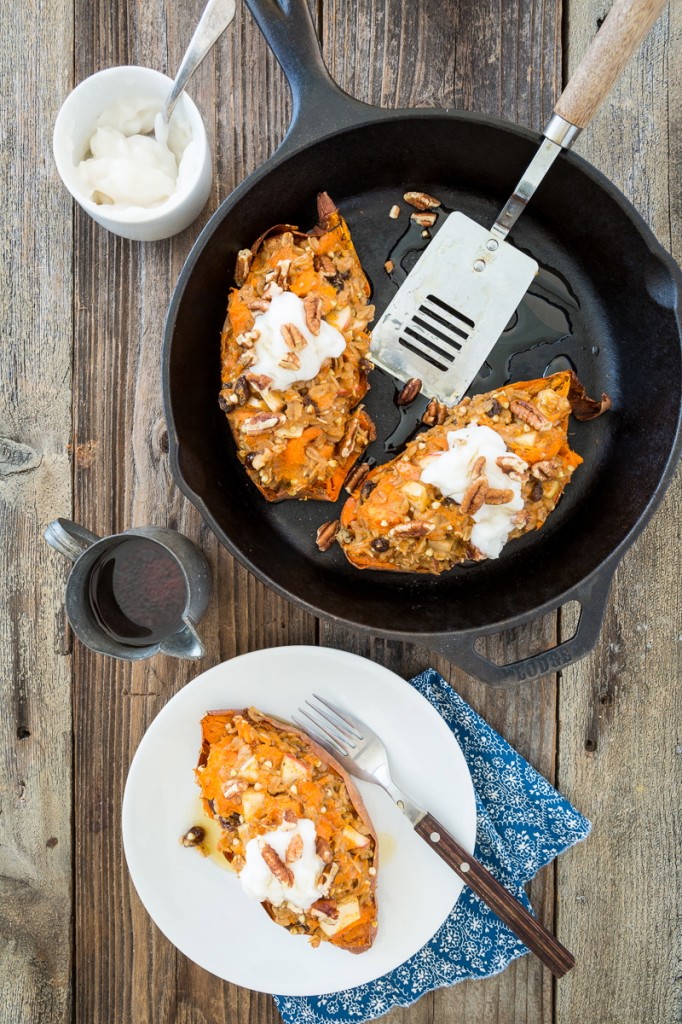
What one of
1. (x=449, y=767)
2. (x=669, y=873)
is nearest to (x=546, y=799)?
(x=449, y=767)

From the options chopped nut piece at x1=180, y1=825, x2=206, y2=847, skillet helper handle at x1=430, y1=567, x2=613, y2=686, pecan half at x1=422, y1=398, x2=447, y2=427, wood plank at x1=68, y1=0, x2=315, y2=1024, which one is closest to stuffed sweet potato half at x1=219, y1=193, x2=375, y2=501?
pecan half at x1=422, y1=398, x2=447, y2=427

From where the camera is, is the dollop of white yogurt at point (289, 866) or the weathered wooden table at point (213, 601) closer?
the dollop of white yogurt at point (289, 866)

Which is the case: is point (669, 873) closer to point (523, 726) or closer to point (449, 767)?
point (523, 726)

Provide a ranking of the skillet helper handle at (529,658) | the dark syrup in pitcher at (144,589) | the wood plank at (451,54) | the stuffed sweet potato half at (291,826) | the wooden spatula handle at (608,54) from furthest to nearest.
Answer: the wood plank at (451,54), the dark syrup in pitcher at (144,589), the stuffed sweet potato half at (291,826), the skillet helper handle at (529,658), the wooden spatula handle at (608,54)

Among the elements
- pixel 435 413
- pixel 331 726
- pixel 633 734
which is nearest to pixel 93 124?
pixel 435 413

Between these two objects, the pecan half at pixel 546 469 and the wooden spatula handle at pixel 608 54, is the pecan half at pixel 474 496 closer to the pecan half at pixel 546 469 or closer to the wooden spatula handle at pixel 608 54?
the pecan half at pixel 546 469

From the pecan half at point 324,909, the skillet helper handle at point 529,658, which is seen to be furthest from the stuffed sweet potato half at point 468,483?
the pecan half at point 324,909

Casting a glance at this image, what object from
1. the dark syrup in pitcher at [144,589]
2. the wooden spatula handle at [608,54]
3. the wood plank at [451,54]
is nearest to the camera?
the wooden spatula handle at [608,54]
